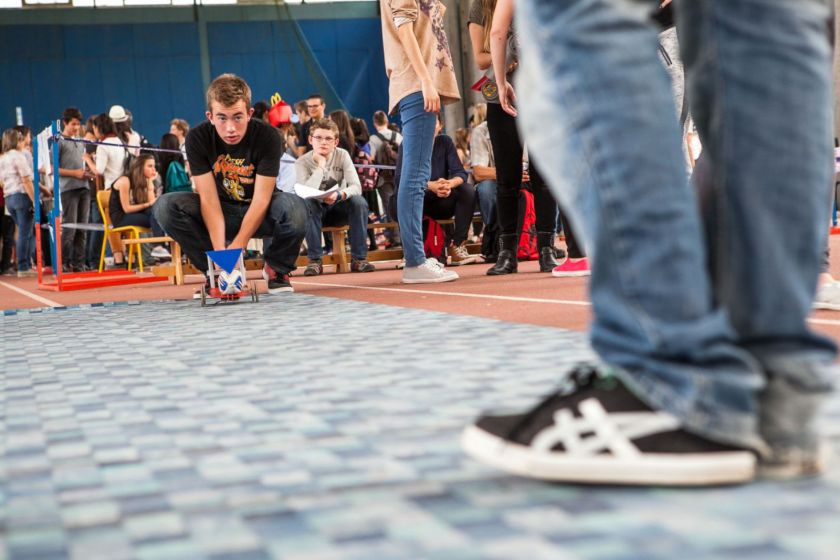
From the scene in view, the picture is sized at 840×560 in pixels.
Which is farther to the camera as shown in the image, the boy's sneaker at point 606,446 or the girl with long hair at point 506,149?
the girl with long hair at point 506,149

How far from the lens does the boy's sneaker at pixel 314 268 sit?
6219 mm

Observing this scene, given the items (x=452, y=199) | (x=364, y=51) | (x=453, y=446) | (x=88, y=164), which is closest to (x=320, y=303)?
(x=453, y=446)

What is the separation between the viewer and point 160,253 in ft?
32.5

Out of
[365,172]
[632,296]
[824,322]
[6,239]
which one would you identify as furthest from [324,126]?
[632,296]

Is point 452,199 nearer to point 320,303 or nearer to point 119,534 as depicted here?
point 320,303

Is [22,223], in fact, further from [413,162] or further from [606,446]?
[606,446]

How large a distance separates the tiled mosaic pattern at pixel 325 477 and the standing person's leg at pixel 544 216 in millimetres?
2126

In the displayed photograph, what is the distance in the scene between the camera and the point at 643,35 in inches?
35.6

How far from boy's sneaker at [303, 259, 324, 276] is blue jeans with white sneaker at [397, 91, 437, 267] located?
2012 millimetres

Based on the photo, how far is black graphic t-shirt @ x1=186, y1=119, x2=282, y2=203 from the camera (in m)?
4.08

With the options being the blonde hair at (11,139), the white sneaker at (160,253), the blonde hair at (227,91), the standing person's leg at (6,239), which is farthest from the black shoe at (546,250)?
the standing person's leg at (6,239)

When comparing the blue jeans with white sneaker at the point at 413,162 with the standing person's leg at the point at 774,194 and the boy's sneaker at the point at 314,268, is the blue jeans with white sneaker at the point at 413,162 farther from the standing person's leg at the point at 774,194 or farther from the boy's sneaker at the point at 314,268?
the standing person's leg at the point at 774,194

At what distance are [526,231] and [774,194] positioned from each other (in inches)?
208

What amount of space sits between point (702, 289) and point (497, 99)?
332 centimetres
